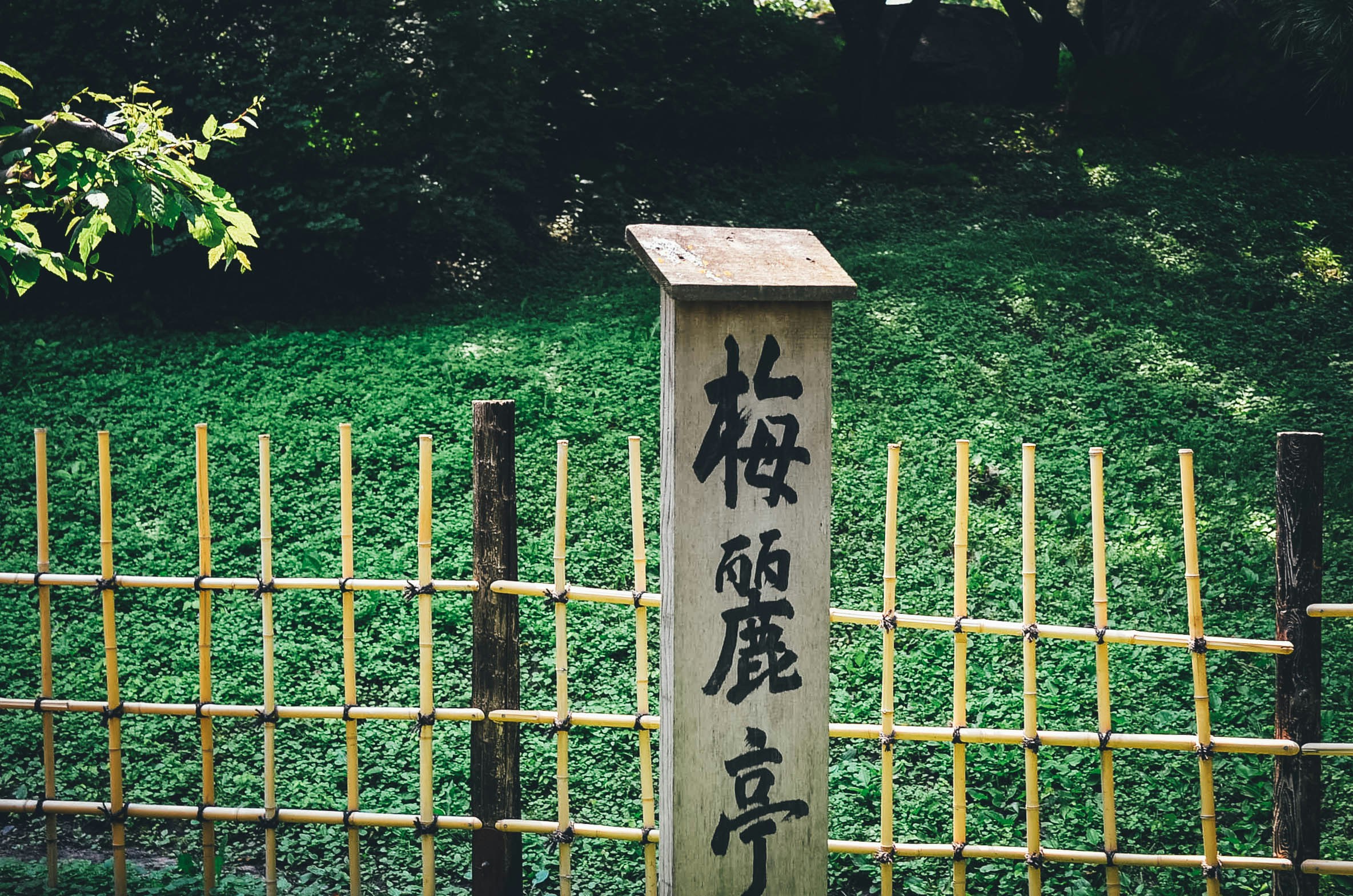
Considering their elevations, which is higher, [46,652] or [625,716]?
[46,652]

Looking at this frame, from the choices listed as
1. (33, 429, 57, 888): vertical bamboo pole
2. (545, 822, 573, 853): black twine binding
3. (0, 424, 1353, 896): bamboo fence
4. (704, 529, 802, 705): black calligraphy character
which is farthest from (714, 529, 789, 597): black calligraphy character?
(33, 429, 57, 888): vertical bamboo pole

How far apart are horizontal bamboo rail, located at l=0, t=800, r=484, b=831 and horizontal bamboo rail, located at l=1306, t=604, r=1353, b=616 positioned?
2811mm

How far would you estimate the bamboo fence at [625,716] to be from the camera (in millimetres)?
3143

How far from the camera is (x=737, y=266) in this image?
7.91ft

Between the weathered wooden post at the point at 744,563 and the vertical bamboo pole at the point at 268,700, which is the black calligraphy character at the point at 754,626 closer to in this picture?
the weathered wooden post at the point at 744,563

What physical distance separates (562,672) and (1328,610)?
2.48 meters

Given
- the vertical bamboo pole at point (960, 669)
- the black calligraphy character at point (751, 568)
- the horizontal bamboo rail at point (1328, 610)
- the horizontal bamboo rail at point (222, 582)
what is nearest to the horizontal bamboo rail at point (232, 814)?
the horizontal bamboo rail at point (222, 582)

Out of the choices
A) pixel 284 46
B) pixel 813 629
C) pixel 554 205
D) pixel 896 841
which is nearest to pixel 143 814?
pixel 813 629

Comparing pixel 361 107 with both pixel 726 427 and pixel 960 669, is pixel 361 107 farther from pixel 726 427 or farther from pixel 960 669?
pixel 960 669

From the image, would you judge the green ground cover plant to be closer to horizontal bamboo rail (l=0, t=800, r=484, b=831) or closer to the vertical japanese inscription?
horizontal bamboo rail (l=0, t=800, r=484, b=831)

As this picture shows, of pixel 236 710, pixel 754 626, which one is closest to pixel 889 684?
pixel 754 626

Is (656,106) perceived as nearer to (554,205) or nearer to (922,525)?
(554,205)

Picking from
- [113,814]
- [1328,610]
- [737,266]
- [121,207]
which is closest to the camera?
[737,266]

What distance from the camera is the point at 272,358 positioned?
23.0 ft
